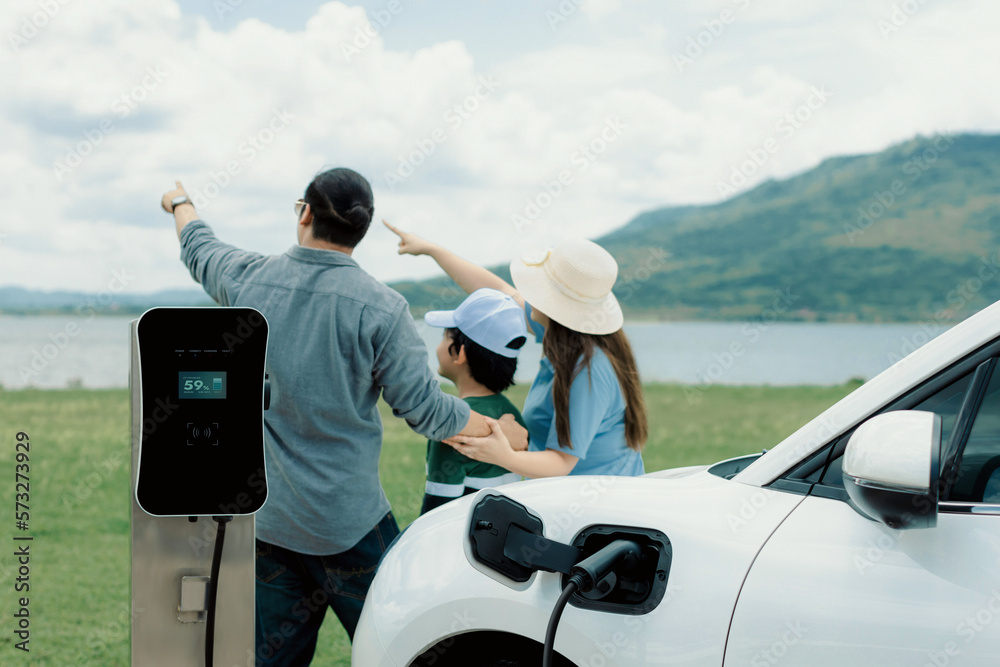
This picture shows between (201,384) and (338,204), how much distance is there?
3.02ft

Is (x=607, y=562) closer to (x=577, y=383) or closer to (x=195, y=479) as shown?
(x=195, y=479)

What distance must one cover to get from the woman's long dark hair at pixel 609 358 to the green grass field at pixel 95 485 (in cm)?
219

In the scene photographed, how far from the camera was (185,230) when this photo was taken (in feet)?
9.89

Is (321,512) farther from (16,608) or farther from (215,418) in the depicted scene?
(16,608)

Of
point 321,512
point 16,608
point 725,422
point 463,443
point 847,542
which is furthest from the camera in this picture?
point 725,422

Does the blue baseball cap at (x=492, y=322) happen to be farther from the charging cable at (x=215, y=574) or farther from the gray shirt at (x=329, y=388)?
the charging cable at (x=215, y=574)

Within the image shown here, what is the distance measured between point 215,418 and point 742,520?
1258mm


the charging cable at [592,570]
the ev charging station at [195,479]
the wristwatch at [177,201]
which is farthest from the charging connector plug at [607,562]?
the wristwatch at [177,201]

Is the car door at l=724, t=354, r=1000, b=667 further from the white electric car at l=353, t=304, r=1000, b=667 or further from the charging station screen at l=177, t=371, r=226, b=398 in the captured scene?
the charging station screen at l=177, t=371, r=226, b=398

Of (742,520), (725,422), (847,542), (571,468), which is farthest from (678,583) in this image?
(725,422)

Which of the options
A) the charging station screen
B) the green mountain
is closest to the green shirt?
the charging station screen

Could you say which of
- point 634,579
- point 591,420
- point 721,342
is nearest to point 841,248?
point 721,342

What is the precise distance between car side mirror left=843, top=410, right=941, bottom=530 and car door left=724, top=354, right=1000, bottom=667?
0.36ft

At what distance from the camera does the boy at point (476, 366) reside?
2.97m
